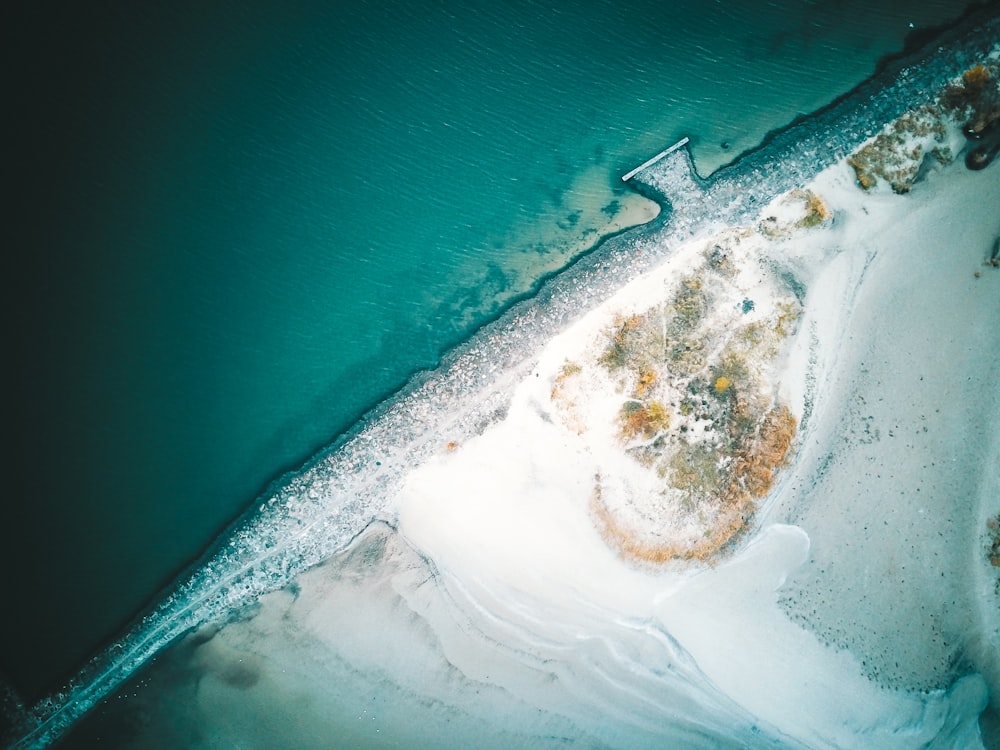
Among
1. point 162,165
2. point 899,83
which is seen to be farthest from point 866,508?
point 162,165

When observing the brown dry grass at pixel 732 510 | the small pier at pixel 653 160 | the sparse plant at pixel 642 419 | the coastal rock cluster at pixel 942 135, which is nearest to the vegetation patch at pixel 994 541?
the brown dry grass at pixel 732 510

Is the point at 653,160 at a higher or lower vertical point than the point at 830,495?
higher

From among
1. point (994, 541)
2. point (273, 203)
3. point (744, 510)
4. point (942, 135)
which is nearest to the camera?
point (994, 541)

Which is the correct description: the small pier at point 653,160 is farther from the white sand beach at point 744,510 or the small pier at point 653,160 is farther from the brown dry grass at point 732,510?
the brown dry grass at point 732,510

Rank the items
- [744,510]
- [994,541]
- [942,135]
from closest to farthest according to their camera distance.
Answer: [994,541], [744,510], [942,135]

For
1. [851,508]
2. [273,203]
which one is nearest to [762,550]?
[851,508]

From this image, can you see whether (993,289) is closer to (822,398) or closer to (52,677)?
(822,398)

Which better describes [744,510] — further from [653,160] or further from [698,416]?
[653,160]

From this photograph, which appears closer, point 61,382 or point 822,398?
point 822,398
